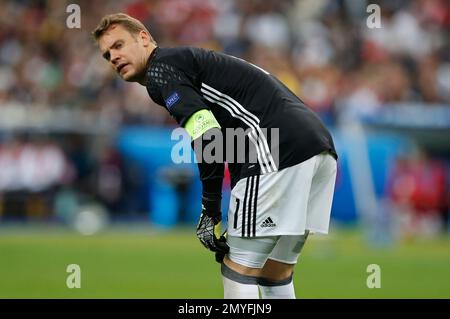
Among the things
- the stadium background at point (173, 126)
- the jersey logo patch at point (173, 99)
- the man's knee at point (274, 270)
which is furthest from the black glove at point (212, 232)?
the stadium background at point (173, 126)

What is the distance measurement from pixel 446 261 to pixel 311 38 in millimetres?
8344

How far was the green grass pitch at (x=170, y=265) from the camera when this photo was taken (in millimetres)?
8914

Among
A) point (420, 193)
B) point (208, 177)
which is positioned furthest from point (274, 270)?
point (420, 193)

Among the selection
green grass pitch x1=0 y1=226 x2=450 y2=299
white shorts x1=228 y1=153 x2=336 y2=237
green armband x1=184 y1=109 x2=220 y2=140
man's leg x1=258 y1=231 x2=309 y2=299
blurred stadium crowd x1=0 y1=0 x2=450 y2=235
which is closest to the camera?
green armband x1=184 y1=109 x2=220 y2=140

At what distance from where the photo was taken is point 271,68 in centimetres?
1736

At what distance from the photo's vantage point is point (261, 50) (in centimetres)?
1817

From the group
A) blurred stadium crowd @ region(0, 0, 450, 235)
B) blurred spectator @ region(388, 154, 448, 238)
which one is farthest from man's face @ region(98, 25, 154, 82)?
blurred stadium crowd @ region(0, 0, 450, 235)

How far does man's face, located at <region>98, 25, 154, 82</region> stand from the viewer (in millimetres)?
5559

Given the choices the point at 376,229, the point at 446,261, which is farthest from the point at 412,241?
the point at 446,261

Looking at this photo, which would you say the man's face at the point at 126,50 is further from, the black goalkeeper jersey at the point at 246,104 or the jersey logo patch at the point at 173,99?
the jersey logo patch at the point at 173,99

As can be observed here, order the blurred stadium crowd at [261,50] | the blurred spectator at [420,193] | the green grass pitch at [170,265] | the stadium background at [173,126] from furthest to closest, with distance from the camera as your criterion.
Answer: the blurred stadium crowd at [261,50]
the blurred spectator at [420,193]
the stadium background at [173,126]
the green grass pitch at [170,265]

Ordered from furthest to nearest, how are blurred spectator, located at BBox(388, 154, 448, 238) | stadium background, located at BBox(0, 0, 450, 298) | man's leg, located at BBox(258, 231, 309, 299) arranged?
blurred spectator, located at BBox(388, 154, 448, 238) → stadium background, located at BBox(0, 0, 450, 298) → man's leg, located at BBox(258, 231, 309, 299)

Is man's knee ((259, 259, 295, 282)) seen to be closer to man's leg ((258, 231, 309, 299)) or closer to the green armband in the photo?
man's leg ((258, 231, 309, 299))

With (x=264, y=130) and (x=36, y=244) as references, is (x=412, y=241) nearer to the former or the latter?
(x=36, y=244)
